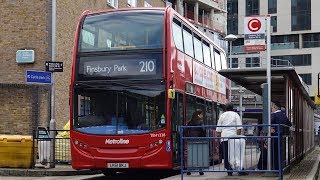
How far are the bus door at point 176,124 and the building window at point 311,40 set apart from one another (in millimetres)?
67784

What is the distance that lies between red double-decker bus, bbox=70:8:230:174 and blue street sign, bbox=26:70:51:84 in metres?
2.86

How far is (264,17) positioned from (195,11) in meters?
56.4

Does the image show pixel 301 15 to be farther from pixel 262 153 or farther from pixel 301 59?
pixel 262 153

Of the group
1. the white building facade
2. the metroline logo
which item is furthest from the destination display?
the white building facade

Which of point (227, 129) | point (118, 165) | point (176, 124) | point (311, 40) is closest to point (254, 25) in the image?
point (227, 129)

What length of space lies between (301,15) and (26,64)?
61.7 metres

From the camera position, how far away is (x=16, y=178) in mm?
16031

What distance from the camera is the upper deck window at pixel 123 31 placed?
47.2ft

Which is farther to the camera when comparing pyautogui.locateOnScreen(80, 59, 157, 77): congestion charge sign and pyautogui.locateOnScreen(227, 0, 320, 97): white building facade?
pyautogui.locateOnScreen(227, 0, 320, 97): white building facade

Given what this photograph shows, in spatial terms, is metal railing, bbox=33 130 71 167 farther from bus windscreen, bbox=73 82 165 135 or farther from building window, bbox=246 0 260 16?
building window, bbox=246 0 260 16

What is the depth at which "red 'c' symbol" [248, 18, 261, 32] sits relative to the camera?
12920mm

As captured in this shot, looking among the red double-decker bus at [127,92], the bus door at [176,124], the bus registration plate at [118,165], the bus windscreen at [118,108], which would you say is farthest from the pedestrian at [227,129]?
the bus registration plate at [118,165]

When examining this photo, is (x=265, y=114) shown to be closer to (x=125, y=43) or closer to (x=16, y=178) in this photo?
(x=125, y=43)

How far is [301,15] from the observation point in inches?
3147
